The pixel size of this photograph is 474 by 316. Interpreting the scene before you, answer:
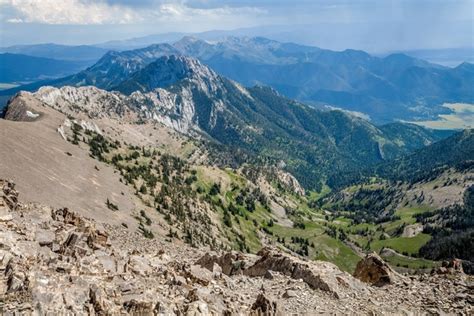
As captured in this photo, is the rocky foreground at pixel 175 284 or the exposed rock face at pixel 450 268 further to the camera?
the exposed rock face at pixel 450 268

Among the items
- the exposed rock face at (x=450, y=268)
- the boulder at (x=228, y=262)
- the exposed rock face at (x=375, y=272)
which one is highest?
the exposed rock face at (x=450, y=268)

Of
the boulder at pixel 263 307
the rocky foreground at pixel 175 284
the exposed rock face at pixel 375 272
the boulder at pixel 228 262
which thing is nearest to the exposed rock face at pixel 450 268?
the rocky foreground at pixel 175 284

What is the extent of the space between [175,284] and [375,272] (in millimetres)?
28931

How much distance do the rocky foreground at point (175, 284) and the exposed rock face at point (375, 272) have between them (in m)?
0.13

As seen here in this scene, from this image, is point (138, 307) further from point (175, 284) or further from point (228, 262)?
point (228, 262)

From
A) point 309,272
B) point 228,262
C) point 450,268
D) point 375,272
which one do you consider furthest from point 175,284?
point 450,268

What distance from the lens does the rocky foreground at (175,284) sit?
3191cm

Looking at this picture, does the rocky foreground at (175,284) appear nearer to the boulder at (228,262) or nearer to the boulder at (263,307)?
the boulder at (263,307)

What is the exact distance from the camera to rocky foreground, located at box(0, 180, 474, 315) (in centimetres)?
3191

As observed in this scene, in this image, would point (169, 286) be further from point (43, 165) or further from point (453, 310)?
point (43, 165)

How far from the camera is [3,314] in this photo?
27.3 m

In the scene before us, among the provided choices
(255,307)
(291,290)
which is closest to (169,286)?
(255,307)

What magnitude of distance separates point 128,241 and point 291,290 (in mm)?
37805

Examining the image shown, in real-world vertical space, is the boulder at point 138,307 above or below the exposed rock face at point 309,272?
above
